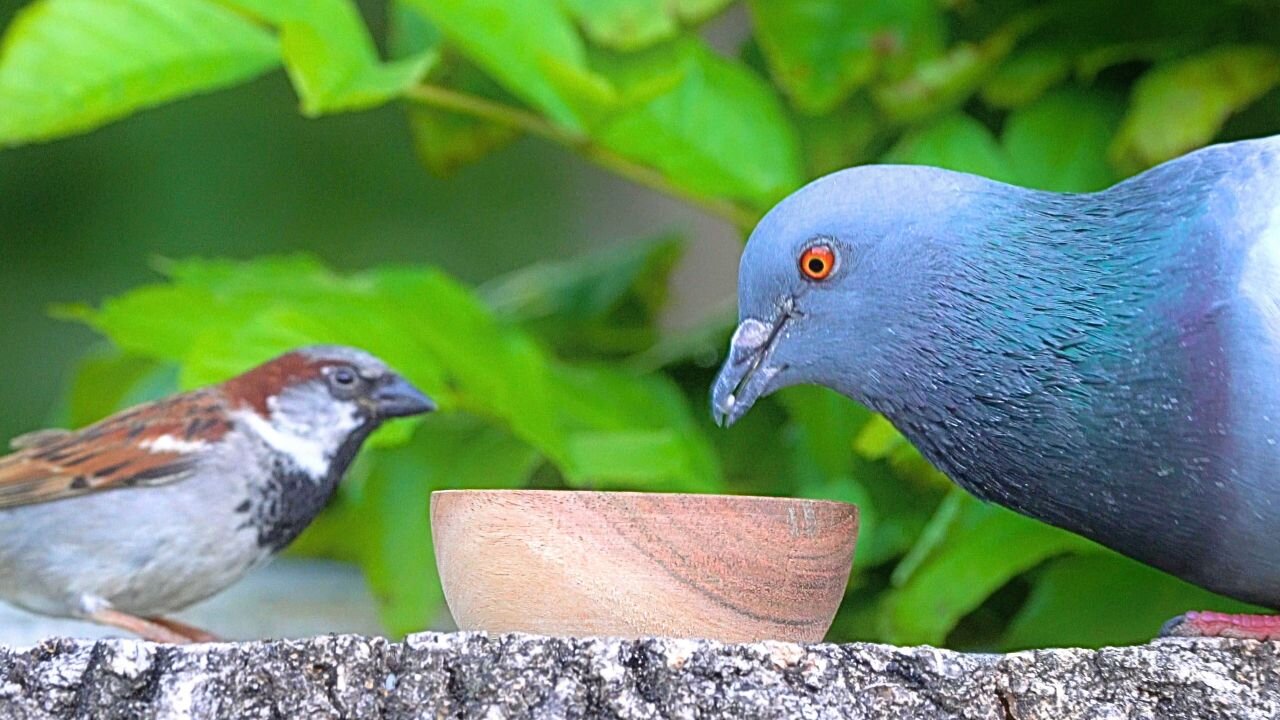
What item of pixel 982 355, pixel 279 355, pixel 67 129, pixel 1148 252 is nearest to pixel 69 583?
pixel 279 355

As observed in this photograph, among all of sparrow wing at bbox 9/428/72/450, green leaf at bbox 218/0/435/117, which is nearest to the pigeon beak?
green leaf at bbox 218/0/435/117

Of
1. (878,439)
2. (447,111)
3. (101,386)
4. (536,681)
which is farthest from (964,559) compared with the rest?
(101,386)

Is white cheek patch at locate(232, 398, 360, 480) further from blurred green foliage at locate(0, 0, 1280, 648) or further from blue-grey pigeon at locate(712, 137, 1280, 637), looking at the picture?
blue-grey pigeon at locate(712, 137, 1280, 637)

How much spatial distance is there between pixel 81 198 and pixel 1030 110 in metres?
3.15

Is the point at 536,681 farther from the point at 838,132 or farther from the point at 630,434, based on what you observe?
the point at 838,132

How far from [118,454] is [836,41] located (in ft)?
4.23

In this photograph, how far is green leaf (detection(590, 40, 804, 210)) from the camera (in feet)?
7.81

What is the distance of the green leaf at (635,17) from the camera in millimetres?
2430

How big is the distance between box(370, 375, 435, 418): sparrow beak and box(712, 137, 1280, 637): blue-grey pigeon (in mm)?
702

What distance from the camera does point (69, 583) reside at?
1916 millimetres

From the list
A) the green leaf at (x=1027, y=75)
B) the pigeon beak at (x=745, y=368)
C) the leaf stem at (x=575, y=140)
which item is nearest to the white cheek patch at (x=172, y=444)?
the leaf stem at (x=575, y=140)

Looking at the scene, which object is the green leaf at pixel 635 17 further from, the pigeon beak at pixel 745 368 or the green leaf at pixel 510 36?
the pigeon beak at pixel 745 368

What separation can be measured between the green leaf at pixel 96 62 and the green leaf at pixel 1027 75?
4.07 ft

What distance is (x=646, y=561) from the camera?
1272 mm
